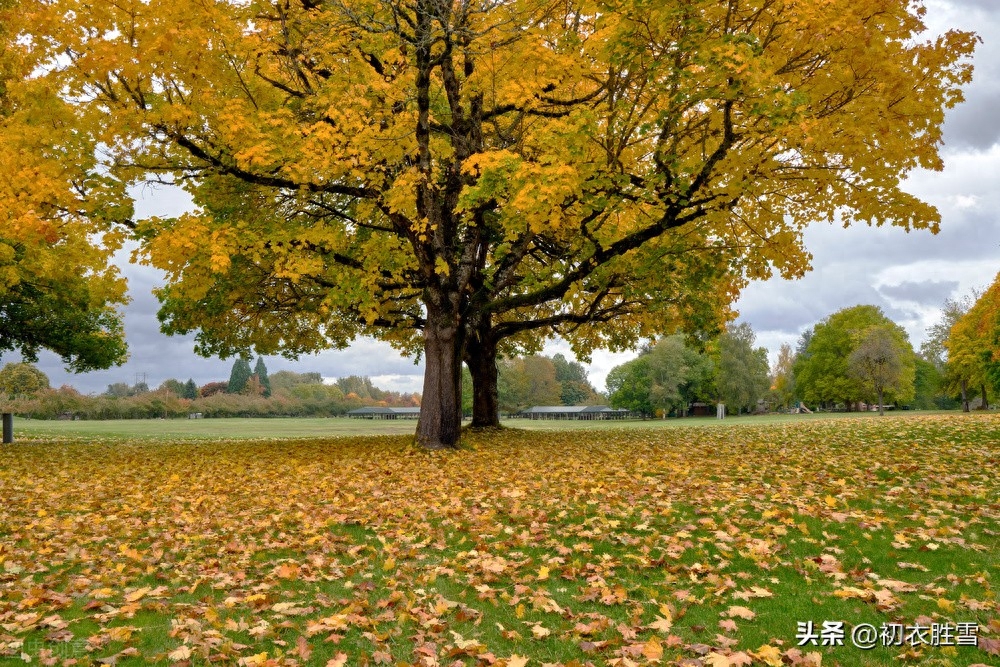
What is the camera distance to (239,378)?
13138cm

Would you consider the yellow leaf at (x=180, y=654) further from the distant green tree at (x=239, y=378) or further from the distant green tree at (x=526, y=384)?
the distant green tree at (x=239, y=378)

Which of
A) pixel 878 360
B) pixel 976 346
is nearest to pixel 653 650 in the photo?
pixel 976 346

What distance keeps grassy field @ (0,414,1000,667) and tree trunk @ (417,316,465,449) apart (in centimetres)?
477

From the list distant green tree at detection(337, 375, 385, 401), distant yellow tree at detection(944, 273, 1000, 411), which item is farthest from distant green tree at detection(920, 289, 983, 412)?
distant green tree at detection(337, 375, 385, 401)

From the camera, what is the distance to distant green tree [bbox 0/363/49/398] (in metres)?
70.7

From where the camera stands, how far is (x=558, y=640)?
496 centimetres

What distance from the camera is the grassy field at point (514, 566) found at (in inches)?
191

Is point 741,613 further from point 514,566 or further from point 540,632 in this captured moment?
point 514,566

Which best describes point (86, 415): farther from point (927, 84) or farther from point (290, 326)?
point (927, 84)

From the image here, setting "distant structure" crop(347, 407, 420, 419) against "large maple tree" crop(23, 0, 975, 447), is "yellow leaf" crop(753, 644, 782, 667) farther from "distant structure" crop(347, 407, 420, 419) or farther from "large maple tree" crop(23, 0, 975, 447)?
"distant structure" crop(347, 407, 420, 419)

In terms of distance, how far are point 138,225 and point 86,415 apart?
70.3m

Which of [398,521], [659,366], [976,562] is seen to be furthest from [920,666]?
[659,366]

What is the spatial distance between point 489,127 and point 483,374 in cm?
1101

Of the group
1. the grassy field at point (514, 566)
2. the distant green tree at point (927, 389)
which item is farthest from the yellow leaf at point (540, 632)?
the distant green tree at point (927, 389)
